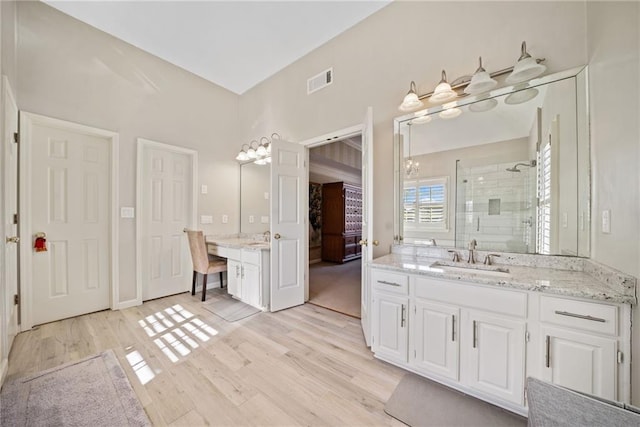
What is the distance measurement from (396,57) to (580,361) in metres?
2.69

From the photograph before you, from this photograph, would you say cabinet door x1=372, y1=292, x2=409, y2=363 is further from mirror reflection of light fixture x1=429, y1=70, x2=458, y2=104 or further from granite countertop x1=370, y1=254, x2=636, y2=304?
mirror reflection of light fixture x1=429, y1=70, x2=458, y2=104

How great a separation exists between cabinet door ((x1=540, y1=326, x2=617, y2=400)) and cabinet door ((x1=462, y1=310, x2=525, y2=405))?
111mm

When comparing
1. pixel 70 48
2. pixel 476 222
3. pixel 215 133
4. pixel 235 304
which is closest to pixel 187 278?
pixel 235 304

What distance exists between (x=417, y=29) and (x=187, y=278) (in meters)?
4.25

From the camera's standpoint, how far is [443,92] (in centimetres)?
196

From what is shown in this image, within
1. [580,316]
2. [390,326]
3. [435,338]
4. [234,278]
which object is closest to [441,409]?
[435,338]

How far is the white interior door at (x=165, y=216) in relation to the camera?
3.18 m

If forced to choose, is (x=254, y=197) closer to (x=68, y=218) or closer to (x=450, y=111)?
(x=68, y=218)

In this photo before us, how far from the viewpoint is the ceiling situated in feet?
8.08

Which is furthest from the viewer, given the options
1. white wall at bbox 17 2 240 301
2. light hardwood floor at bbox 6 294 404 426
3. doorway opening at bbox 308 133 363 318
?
doorway opening at bbox 308 133 363 318

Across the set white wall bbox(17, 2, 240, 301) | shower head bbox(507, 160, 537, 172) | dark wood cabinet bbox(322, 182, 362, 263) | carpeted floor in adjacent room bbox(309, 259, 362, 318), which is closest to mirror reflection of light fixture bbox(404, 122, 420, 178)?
shower head bbox(507, 160, 537, 172)

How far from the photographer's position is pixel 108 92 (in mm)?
2879

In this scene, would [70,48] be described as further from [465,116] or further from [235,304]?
[465,116]

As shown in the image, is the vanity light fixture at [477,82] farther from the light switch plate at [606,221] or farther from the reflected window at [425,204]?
the light switch plate at [606,221]
